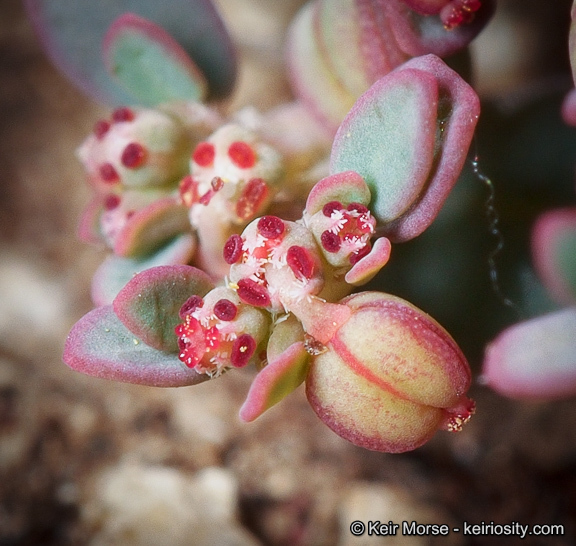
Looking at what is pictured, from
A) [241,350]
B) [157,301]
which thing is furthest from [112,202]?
[241,350]

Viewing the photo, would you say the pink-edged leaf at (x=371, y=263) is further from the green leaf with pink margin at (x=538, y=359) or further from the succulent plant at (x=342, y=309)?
the green leaf with pink margin at (x=538, y=359)

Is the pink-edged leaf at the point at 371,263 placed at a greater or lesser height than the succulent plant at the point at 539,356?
greater

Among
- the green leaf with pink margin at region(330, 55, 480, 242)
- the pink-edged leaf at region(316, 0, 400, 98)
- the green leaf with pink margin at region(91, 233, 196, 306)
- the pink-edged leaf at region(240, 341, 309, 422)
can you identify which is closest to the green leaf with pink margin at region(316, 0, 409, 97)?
the pink-edged leaf at region(316, 0, 400, 98)

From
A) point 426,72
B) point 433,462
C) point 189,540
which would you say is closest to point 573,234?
point 426,72

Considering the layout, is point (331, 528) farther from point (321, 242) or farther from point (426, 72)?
point (426, 72)

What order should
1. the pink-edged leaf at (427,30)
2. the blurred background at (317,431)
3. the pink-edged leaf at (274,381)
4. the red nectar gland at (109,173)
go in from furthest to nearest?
the blurred background at (317,431), the red nectar gland at (109,173), the pink-edged leaf at (427,30), the pink-edged leaf at (274,381)

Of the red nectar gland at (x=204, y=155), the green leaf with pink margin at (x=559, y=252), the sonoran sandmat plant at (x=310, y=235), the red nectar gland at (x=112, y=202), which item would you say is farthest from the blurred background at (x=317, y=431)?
the red nectar gland at (x=112, y=202)
